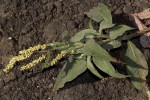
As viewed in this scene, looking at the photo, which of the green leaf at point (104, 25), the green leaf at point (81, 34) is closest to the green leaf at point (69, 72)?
the green leaf at point (81, 34)

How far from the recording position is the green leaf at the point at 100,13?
2.46 meters

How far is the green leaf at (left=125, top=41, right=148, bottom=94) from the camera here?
232cm

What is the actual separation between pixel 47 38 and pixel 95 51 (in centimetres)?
58

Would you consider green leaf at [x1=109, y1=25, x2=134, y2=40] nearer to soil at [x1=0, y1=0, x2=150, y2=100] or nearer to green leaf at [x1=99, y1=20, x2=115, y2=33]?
green leaf at [x1=99, y1=20, x2=115, y2=33]

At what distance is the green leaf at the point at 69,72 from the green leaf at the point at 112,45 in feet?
0.65

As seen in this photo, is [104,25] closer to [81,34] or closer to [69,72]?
[81,34]

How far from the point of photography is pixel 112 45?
245cm

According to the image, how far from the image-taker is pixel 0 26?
268 cm

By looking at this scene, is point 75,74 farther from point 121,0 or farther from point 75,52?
point 121,0

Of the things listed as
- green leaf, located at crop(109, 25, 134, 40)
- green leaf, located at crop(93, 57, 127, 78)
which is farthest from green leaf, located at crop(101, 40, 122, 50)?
green leaf, located at crop(93, 57, 127, 78)

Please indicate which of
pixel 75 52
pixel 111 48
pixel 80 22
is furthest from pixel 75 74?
pixel 80 22

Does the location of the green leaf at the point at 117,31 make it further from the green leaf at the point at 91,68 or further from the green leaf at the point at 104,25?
the green leaf at the point at 91,68

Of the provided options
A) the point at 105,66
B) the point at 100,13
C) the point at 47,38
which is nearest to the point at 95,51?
the point at 105,66

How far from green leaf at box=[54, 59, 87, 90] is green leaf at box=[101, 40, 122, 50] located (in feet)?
0.65
